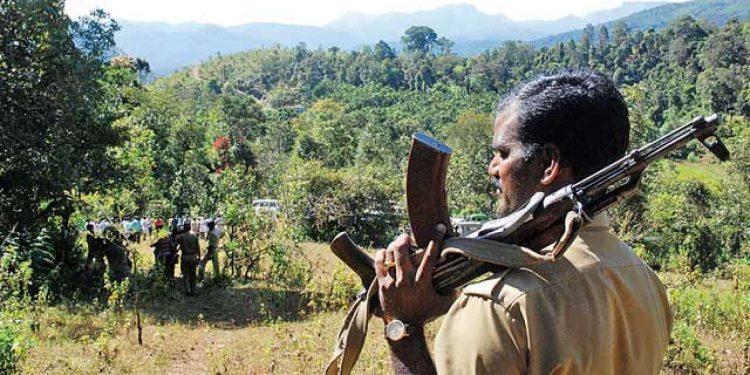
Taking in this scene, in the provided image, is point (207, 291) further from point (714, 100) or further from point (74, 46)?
point (714, 100)

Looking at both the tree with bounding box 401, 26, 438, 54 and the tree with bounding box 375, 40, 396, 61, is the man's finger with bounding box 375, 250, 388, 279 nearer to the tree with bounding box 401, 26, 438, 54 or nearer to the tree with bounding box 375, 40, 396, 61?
the tree with bounding box 375, 40, 396, 61

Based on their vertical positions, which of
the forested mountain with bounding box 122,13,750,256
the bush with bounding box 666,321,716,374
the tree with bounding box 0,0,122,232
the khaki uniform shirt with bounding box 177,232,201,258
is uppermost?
the tree with bounding box 0,0,122,232

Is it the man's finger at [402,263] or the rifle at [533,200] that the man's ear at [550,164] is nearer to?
the rifle at [533,200]

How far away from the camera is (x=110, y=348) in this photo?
7859mm

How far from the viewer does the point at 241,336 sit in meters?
8.71

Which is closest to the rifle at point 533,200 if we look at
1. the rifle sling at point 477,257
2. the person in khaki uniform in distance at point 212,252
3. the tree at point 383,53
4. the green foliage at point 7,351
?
the rifle sling at point 477,257

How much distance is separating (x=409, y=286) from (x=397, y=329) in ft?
0.37

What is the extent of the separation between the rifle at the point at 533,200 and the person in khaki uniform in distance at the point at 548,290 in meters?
0.04

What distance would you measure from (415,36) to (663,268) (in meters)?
123

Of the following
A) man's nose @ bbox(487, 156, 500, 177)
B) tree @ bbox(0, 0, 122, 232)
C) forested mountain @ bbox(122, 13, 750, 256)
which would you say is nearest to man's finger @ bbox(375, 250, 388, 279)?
man's nose @ bbox(487, 156, 500, 177)

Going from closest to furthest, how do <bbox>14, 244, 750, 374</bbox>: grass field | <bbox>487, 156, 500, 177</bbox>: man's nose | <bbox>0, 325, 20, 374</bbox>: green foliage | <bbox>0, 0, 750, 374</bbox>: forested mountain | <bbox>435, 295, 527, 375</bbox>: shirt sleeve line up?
<bbox>435, 295, 527, 375</bbox>: shirt sleeve → <bbox>487, 156, 500, 177</bbox>: man's nose → <bbox>0, 325, 20, 374</bbox>: green foliage → <bbox>14, 244, 750, 374</bbox>: grass field → <bbox>0, 0, 750, 374</bbox>: forested mountain

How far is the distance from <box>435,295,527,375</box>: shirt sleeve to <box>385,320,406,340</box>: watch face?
0.17m

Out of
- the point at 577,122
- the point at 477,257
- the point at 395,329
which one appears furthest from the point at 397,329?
the point at 577,122

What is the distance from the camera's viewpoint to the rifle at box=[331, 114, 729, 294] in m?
1.43
